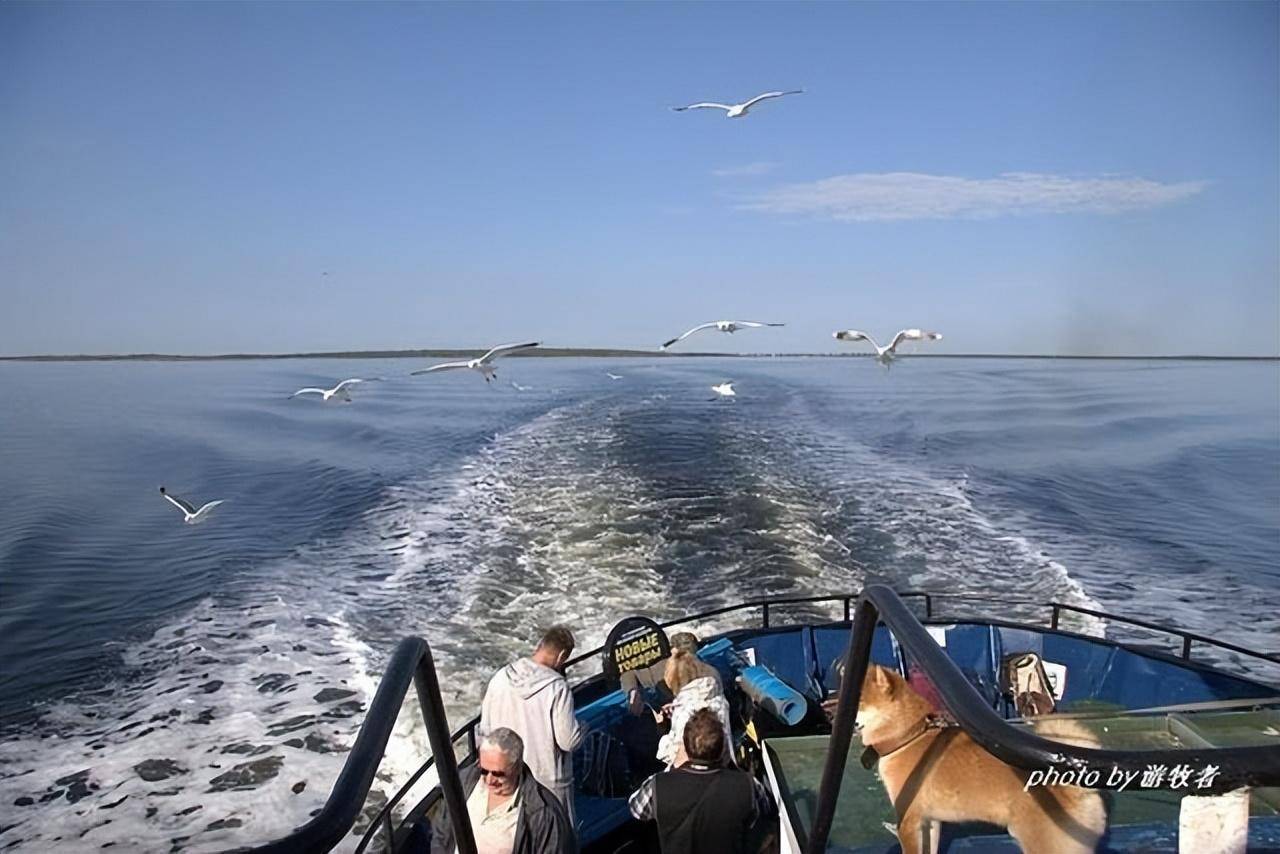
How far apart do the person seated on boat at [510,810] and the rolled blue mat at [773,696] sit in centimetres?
263

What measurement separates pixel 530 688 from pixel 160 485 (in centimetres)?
2358

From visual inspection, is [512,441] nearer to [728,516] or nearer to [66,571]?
[728,516]

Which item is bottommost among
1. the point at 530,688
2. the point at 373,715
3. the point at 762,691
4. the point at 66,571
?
the point at 66,571

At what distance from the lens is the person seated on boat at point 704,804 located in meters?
3.29

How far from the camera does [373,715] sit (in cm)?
161

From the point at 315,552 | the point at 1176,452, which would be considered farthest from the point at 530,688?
the point at 1176,452

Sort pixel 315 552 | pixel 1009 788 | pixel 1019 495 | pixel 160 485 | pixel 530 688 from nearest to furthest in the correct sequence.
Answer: pixel 1009 788 < pixel 530 688 < pixel 315 552 < pixel 1019 495 < pixel 160 485

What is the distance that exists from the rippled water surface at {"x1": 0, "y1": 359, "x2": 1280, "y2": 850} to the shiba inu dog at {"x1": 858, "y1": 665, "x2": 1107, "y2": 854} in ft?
17.0

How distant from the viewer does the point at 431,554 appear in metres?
15.1

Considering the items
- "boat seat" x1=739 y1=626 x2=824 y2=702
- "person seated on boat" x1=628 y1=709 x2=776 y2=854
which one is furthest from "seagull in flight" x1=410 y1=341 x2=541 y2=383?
"person seated on boat" x1=628 y1=709 x2=776 y2=854

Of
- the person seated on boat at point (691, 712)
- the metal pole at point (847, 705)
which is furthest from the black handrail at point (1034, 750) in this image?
the person seated on boat at point (691, 712)

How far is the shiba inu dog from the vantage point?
93.4 inches

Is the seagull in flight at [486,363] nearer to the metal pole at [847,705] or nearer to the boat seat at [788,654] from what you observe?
the boat seat at [788,654]

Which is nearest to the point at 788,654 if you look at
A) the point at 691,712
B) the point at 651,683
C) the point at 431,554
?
the point at 651,683
